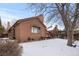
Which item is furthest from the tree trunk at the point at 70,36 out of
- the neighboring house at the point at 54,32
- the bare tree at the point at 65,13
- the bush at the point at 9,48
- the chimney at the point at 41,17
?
the bush at the point at 9,48

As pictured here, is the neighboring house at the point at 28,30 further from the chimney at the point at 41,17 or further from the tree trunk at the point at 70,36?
the tree trunk at the point at 70,36

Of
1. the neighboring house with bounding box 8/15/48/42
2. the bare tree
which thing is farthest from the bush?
the bare tree

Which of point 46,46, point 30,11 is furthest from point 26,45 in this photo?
point 30,11

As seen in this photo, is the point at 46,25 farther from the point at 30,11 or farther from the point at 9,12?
the point at 9,12

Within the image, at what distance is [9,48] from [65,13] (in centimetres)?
113

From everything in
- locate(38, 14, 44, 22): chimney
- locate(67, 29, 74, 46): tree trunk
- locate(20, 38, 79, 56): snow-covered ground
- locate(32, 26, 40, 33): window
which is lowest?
locate(20, 38, 79, 56): snow-covered ground

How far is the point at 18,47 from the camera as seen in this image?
3096 millimetres

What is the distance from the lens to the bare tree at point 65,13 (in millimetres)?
3160

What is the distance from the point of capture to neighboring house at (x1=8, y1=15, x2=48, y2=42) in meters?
3.09

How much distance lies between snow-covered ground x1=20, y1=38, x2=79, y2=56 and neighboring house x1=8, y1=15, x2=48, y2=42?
0.35ft

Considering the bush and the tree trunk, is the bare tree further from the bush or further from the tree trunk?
the bush

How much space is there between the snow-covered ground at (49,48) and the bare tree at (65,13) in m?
0.12

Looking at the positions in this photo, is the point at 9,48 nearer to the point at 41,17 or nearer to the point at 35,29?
the point at 35,29

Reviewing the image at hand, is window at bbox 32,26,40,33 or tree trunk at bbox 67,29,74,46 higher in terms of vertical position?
window at bbox 32,26,40,33
